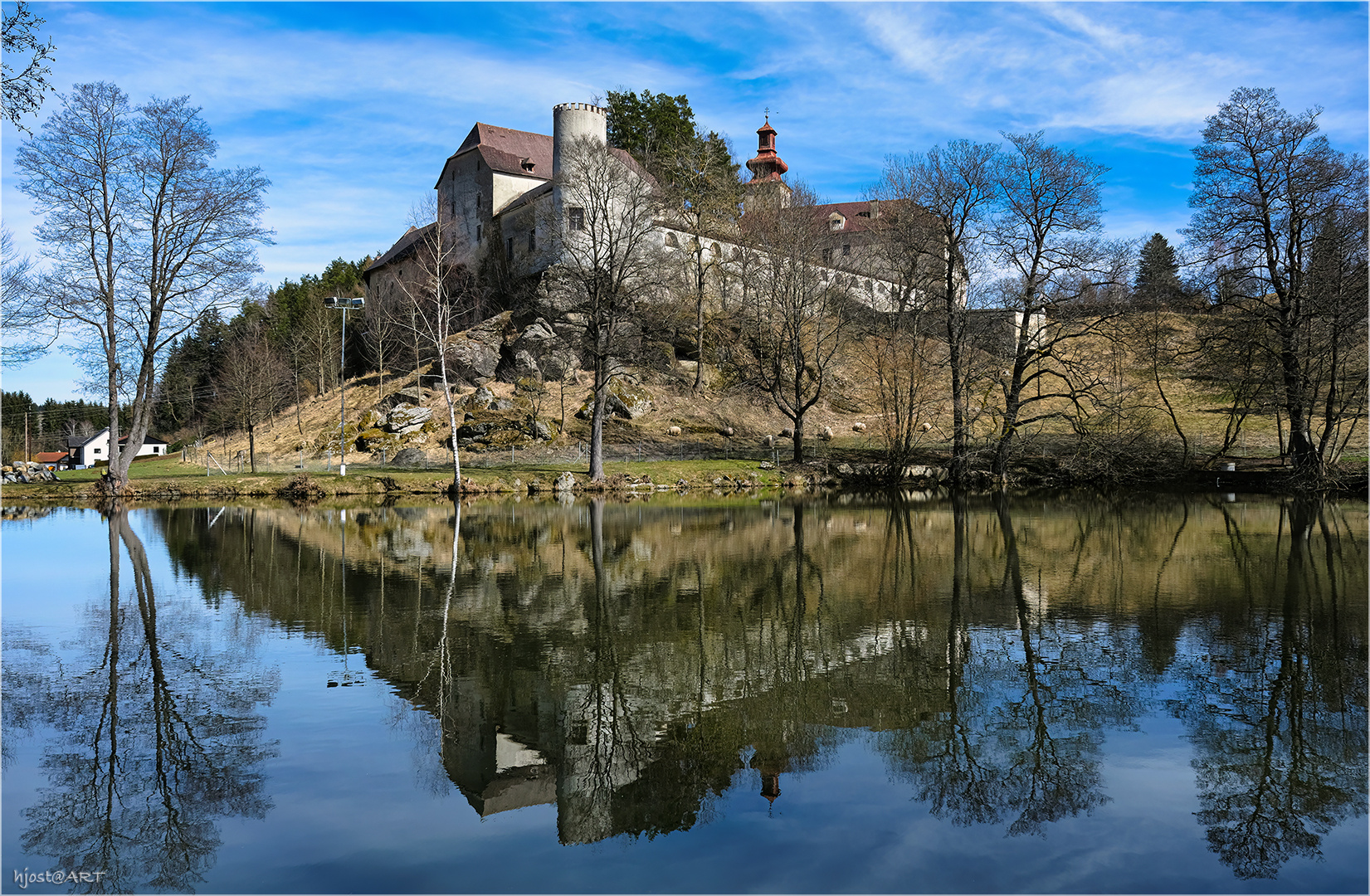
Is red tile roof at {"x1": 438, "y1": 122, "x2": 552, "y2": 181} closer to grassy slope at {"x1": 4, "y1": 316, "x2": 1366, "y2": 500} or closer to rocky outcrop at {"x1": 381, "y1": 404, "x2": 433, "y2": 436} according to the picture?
grassy slope at {"x1": 4, "y1": 316, "x2": 1366, "y2": 500}

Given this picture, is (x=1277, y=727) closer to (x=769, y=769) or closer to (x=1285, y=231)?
(x=769, y=769)

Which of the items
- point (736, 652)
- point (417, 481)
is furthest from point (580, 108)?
point (736, 652)

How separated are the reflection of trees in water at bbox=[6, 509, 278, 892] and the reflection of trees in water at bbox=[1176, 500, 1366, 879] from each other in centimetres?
651

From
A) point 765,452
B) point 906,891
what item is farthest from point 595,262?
point 906,891

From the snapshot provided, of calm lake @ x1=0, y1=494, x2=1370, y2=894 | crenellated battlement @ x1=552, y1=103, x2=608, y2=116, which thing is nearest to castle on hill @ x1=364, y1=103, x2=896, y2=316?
crenellated battlement @ x1=552, y1=103, x2=608, y2=116

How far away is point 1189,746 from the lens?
7.28m

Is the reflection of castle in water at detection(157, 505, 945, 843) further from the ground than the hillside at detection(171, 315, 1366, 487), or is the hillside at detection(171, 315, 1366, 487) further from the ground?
the hillside at detection(171, 315, 1366, 487)

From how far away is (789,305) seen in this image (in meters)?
45.1

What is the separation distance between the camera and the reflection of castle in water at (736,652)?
6.79m

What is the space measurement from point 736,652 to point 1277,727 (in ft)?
16.9

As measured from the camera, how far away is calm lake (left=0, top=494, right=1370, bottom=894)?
5.54 m

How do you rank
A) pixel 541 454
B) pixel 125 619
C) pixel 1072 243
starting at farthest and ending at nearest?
pixel 541 454 < pixel 1072 243 < pixel 125 619

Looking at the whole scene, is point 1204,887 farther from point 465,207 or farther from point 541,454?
point 465,207

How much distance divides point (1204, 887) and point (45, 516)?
110ft
